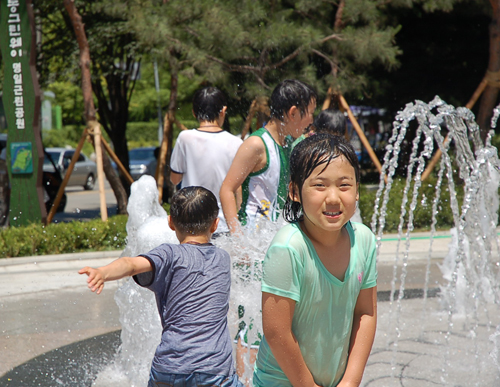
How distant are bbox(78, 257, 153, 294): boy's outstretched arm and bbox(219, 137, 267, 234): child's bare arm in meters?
0.91

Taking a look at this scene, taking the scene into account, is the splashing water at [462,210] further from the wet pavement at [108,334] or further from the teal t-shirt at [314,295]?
the teal t-shirt at [314,295]

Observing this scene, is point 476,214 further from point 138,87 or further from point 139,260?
point 138,87

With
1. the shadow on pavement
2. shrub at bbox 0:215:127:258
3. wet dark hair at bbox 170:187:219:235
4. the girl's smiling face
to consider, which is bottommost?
shrub at bbox 0:215:127:258

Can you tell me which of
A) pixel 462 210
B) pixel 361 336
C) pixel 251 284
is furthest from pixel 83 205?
pixel 361 336

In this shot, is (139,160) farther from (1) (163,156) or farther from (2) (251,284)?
(2) (251,284)

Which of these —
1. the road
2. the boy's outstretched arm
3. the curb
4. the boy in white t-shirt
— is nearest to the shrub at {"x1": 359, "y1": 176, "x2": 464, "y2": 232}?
the curb

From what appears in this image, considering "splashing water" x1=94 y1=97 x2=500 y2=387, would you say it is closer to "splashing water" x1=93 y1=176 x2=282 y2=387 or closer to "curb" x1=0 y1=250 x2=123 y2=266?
"splashing water" x1=93 y1=176 x2=282 y2=387

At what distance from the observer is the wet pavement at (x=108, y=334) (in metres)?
3.93

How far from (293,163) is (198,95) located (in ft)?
6.33

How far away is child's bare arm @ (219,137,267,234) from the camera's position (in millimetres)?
3148

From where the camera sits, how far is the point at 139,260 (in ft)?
7.39

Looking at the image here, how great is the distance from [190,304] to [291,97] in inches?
51.5

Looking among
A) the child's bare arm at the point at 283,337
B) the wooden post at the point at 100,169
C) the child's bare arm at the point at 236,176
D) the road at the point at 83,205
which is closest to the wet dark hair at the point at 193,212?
the child's bare arm at the point at 236,176

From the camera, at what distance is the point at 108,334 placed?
4.96 metres
